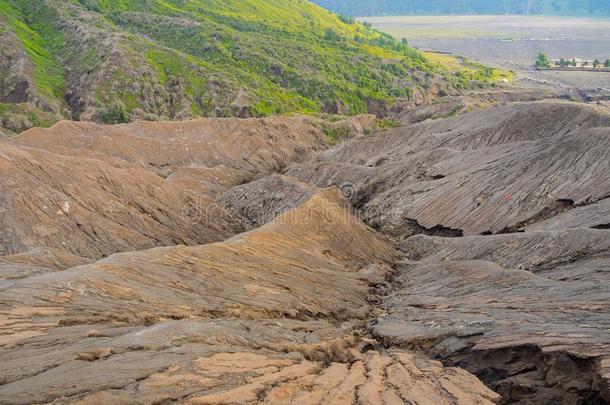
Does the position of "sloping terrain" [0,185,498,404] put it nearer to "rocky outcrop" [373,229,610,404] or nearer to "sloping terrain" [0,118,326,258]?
"rocky outcrop" [373,229,610,404]

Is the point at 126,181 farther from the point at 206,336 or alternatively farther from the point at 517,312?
the point at 517,312

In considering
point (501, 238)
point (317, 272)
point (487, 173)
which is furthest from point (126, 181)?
point (501, 238)

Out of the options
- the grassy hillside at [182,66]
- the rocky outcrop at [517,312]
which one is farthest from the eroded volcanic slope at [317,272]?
the grassy hillside at [182,66]

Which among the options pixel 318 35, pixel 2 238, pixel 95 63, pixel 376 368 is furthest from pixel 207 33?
pixel 376 368

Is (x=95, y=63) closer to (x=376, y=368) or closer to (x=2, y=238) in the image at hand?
(x=2, y=238)

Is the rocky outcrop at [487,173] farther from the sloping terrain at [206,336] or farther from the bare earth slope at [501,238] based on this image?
the sloping terrain at [206,336]

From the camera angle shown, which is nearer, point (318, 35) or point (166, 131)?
point (166, 131)

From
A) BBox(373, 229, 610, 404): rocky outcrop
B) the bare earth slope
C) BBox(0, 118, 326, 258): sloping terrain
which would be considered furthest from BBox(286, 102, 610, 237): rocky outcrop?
BBox(0, 118, 326, 258): sloping terrain
